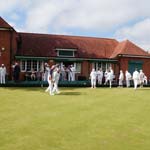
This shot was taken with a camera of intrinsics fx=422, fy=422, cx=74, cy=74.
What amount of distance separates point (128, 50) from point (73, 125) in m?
36.1

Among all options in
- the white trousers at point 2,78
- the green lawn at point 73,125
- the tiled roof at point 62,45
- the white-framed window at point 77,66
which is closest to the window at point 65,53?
the tiled roof at point 62,45

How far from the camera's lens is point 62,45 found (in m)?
47.8

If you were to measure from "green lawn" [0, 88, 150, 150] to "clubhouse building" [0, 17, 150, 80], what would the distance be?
2168 cm

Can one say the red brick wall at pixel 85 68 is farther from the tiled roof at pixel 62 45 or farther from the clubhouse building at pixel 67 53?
the tiled roof at pixel 62 45

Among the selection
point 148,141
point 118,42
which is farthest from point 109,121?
point 118,42

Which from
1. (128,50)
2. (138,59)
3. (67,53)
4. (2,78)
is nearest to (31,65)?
(67,53)

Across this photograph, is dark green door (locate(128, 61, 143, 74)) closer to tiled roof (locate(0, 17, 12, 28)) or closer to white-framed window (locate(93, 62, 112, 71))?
white-framed window (locate(93, 62, 112, 71))

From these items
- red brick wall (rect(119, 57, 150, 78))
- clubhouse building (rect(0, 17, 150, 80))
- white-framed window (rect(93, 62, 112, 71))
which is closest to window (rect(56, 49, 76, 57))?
clubhouse building (rect(0, 17, 150, 80))

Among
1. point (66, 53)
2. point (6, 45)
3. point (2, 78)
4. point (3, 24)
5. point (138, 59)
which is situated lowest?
point (2, 78)

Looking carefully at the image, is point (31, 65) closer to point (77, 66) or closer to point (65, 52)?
point (65, 52)

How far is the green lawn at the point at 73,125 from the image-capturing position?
11789mm

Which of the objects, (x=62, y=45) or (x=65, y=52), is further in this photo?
(x=62, y=45)

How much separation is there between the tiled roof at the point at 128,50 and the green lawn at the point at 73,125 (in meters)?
28.2

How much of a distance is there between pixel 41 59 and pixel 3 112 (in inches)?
1080
